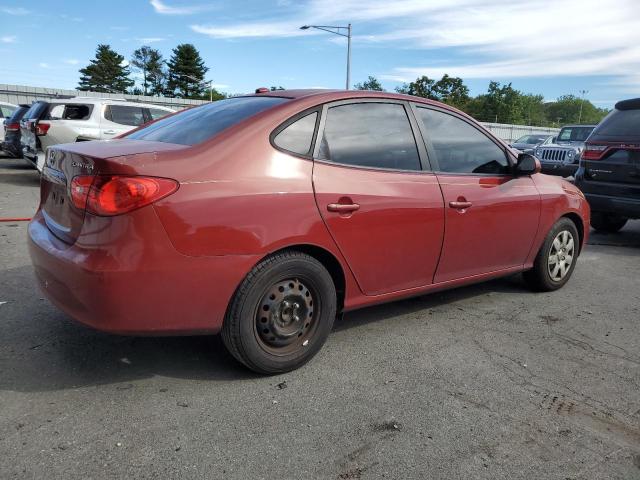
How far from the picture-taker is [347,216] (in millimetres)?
3221

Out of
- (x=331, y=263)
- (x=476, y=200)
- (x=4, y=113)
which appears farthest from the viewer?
(x=4, y=113)

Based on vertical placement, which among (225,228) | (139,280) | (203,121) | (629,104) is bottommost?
(139,280)

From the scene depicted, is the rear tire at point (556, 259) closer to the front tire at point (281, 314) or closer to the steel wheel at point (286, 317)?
the front tire at point (281, 314)

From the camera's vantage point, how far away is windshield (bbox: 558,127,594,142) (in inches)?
688

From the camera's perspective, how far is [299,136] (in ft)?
→ 10.5

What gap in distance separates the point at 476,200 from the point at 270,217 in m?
1.79

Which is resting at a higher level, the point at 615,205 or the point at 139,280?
the point at 139,280

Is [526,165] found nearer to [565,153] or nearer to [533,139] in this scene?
[565,153]

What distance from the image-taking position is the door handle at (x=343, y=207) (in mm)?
3154

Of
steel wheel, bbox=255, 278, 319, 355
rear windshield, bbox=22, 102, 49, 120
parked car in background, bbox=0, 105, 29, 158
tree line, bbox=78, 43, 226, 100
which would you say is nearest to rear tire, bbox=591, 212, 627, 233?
steel wheel, bbox=255, 278, 319, 355

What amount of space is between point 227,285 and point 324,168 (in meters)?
0.92

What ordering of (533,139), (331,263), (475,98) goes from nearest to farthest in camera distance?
(331,263) < (533,139) < (475,98)

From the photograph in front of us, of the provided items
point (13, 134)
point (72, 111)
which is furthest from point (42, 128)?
point (13, 134)

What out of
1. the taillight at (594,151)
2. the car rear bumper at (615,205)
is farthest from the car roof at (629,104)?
the car rear bumper at (615,205)
